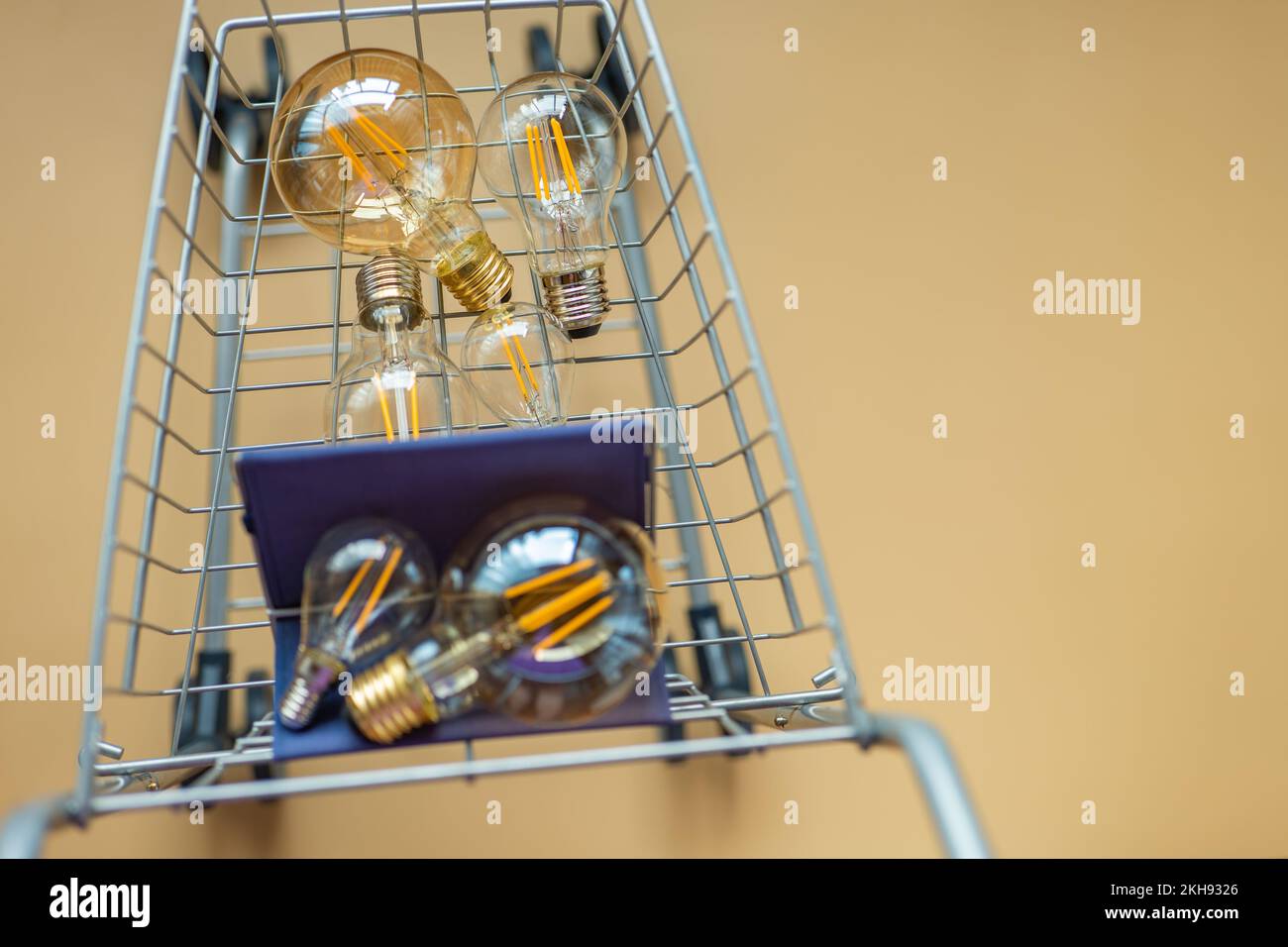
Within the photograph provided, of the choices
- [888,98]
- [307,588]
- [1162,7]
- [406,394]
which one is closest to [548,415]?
[406,394]

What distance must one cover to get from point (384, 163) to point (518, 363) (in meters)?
0.14

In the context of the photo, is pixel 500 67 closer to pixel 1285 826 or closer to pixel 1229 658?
pixel 1229 658

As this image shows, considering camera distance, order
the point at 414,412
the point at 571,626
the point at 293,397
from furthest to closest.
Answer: the point at 293,397, the point at 414,412, the point at 571,626

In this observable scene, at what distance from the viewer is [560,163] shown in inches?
24.6

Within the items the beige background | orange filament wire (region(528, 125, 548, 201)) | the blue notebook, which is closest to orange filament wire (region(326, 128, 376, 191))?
orange filament wire (region(528, 125, 548, 201))

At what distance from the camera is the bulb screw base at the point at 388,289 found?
586 millimetres

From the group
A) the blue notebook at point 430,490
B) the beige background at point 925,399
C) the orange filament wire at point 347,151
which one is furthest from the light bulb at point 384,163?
the beige background at point 925,399

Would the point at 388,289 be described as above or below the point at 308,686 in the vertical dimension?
above

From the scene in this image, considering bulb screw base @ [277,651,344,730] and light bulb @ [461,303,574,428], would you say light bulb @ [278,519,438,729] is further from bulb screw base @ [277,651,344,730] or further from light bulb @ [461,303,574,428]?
light bulb @ [461,303,574,428]

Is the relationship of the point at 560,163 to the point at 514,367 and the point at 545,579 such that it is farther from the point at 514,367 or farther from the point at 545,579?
the point at 545,579

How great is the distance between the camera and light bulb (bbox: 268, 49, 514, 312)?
0.58 meters

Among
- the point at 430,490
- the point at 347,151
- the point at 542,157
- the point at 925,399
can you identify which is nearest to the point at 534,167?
the point at 542,157

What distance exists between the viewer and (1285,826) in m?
1.00

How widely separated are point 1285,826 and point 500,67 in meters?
1.13
